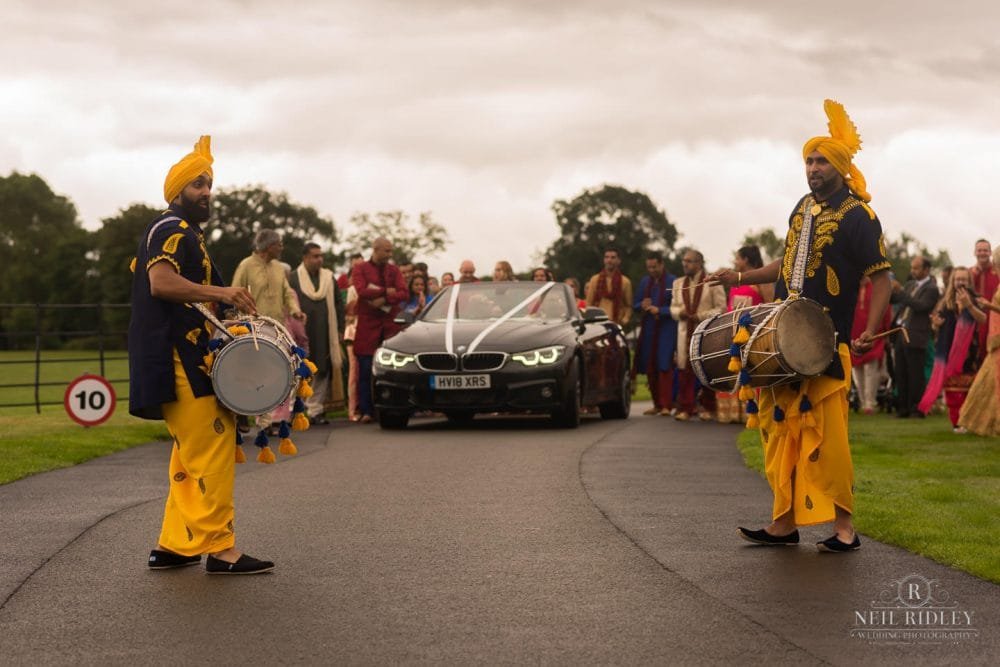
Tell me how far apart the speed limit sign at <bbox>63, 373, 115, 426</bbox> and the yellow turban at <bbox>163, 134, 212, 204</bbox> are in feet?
32.4

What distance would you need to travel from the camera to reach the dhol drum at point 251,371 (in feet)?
26.1

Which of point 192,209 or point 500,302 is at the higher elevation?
point 192,209

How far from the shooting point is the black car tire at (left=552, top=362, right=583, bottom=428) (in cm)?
1780

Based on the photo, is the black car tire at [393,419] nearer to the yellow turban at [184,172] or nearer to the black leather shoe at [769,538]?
the black leather shoe at [769,538]

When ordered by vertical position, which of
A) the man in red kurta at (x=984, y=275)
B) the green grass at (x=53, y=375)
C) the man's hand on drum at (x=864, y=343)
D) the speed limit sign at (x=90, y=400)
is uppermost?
the man in red kurta at (x=984, y=275)

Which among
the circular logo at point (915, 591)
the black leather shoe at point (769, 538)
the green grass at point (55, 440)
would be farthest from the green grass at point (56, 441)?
Answer: the circular logo at point (915, 591)

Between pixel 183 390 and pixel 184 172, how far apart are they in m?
1.11

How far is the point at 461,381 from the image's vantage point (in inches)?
683

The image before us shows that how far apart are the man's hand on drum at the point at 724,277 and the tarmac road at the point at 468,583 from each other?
1.45m

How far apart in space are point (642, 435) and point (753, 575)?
32.6ft

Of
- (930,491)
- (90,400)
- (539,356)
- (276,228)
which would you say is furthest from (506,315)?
(276,228)

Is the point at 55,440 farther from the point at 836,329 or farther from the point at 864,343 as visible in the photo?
the point at 864,343

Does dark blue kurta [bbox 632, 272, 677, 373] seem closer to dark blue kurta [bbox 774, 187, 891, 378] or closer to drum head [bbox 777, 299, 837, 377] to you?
dark blue kurta [bbox 774, 187, 891, 378]

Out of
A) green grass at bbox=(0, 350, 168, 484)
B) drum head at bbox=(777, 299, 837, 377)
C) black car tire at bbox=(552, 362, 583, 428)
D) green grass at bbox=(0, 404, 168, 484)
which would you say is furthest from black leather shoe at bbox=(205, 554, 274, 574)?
black car tire at bbox=(552, 362, 583, 428)
